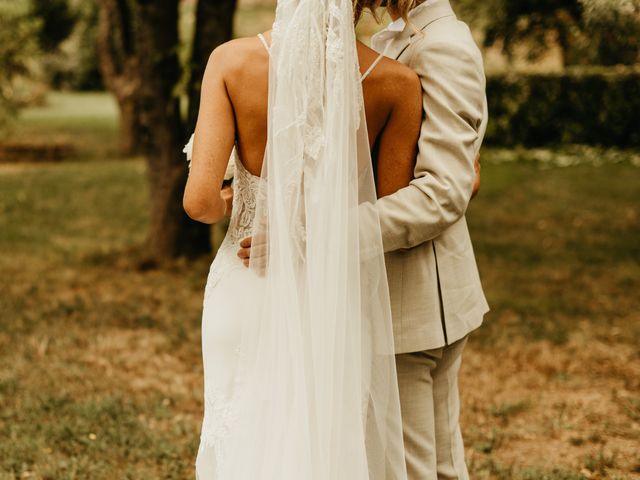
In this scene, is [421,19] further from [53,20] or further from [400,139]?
[53,20]

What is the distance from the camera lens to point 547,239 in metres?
8.86

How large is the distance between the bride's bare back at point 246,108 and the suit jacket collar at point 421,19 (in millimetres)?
162

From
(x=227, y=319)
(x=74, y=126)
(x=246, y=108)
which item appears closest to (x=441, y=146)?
(x=246, y=108)

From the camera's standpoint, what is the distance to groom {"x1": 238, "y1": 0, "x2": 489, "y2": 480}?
215 centimetres

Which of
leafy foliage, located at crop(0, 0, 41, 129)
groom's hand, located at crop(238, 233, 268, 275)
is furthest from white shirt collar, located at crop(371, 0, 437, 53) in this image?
leafy foliage, located at crop(0, 0, 41, 129)

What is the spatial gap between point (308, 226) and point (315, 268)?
0.11 metres

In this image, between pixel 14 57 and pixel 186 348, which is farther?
pixel 14 57

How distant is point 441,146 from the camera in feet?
7.04

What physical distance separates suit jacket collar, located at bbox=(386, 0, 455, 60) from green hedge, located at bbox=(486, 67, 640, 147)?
14231 mm

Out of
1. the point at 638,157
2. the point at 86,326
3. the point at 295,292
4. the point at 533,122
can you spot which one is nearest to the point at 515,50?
the point at 86,326

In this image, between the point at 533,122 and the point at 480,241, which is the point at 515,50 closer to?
the point at 480,241

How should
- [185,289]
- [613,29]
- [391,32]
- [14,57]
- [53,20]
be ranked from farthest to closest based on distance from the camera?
[53,20] < [14,57] < [185,289] < [613,29] < [391,32]

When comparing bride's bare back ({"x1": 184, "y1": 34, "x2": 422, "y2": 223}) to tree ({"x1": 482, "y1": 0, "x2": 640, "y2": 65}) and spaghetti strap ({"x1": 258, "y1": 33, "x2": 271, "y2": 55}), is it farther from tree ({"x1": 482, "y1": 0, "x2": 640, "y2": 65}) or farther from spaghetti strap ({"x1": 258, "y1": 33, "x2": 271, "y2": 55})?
tree ({"x1": 482, "y1": 0, "x2": 640, "y2": 65})

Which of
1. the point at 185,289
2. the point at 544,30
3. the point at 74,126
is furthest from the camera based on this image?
the point at 74,126
